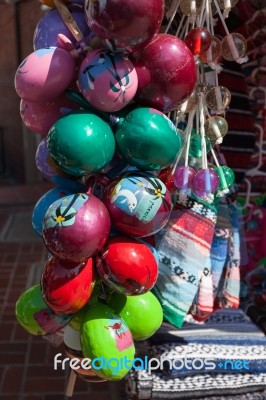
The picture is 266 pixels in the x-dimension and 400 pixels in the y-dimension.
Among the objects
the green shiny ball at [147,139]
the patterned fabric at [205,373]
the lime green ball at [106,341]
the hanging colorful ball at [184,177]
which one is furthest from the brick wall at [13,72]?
the lime green ball at [106,341]

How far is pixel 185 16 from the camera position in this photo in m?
1.38

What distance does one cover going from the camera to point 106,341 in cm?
124

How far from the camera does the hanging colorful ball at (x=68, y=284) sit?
1.20 meters

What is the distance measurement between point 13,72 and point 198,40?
4.10 meters

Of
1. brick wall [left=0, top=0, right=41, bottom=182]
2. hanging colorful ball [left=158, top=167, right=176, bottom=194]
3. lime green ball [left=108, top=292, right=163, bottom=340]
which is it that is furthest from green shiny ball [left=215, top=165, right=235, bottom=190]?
brick wall [left=0, top=0, right=41, bottom=182]

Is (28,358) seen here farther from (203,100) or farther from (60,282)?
(203,100)

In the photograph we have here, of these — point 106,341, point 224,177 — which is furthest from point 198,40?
point 106,341

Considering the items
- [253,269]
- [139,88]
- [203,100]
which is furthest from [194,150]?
[253,269]

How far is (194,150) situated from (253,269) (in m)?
0.89

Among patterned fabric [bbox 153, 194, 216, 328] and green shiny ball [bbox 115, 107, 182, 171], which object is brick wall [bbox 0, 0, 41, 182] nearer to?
patterned fabric [bbox 153, 194, 216, 328]

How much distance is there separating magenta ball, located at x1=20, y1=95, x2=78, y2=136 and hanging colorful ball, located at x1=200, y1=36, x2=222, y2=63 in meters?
0.36

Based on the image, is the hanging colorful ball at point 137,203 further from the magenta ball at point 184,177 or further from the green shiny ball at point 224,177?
the green shiny ball at point 224,177

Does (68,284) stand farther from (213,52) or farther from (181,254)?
(213,52)

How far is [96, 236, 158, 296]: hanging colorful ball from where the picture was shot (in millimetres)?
1175
